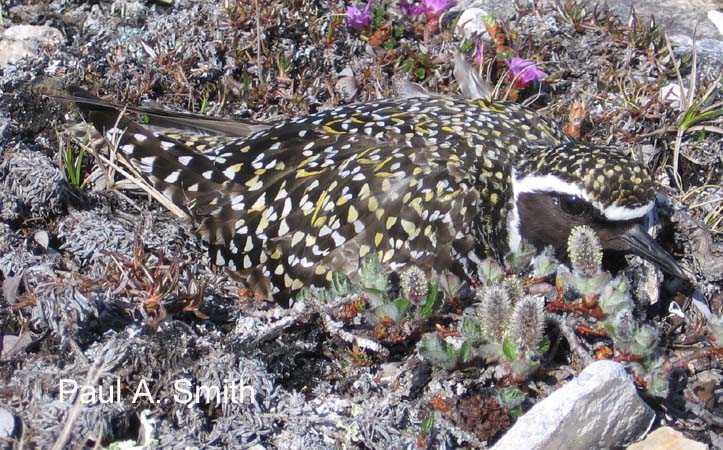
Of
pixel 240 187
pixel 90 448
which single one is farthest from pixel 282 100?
pixel 90 448

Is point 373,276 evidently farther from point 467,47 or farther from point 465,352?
point 467,47

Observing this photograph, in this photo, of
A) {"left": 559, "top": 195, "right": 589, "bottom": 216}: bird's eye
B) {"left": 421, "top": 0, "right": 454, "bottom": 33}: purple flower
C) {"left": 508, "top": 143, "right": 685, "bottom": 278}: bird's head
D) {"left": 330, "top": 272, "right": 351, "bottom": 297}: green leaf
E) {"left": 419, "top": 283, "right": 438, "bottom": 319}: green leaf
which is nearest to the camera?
{"left": 419, "top": 283, "right": 438, "bottom": 319}: green leaf

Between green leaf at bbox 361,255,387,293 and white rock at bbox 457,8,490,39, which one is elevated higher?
white rock at bbox 457,8,490,39

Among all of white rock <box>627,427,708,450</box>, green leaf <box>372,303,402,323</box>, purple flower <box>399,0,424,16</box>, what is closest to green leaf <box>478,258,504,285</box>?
green leaf <box>372,303,402,323</box>

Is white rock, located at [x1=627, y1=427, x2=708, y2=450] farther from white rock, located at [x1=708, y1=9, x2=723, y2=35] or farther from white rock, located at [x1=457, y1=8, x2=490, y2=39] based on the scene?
white rock, located at [x1=708, y1=9, x2=723, y2=35]

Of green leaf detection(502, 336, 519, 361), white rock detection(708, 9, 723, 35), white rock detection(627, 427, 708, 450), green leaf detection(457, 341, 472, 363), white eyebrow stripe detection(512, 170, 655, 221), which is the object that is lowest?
white rock detection(627, 427, 708, 450)

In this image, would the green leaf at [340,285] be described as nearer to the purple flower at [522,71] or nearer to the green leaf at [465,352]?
the green leaf at [465,352]

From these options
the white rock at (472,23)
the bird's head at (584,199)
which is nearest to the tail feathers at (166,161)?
the bird's head at (584,199)

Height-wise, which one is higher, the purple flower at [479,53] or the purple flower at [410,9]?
the purple flower at [410,9]
